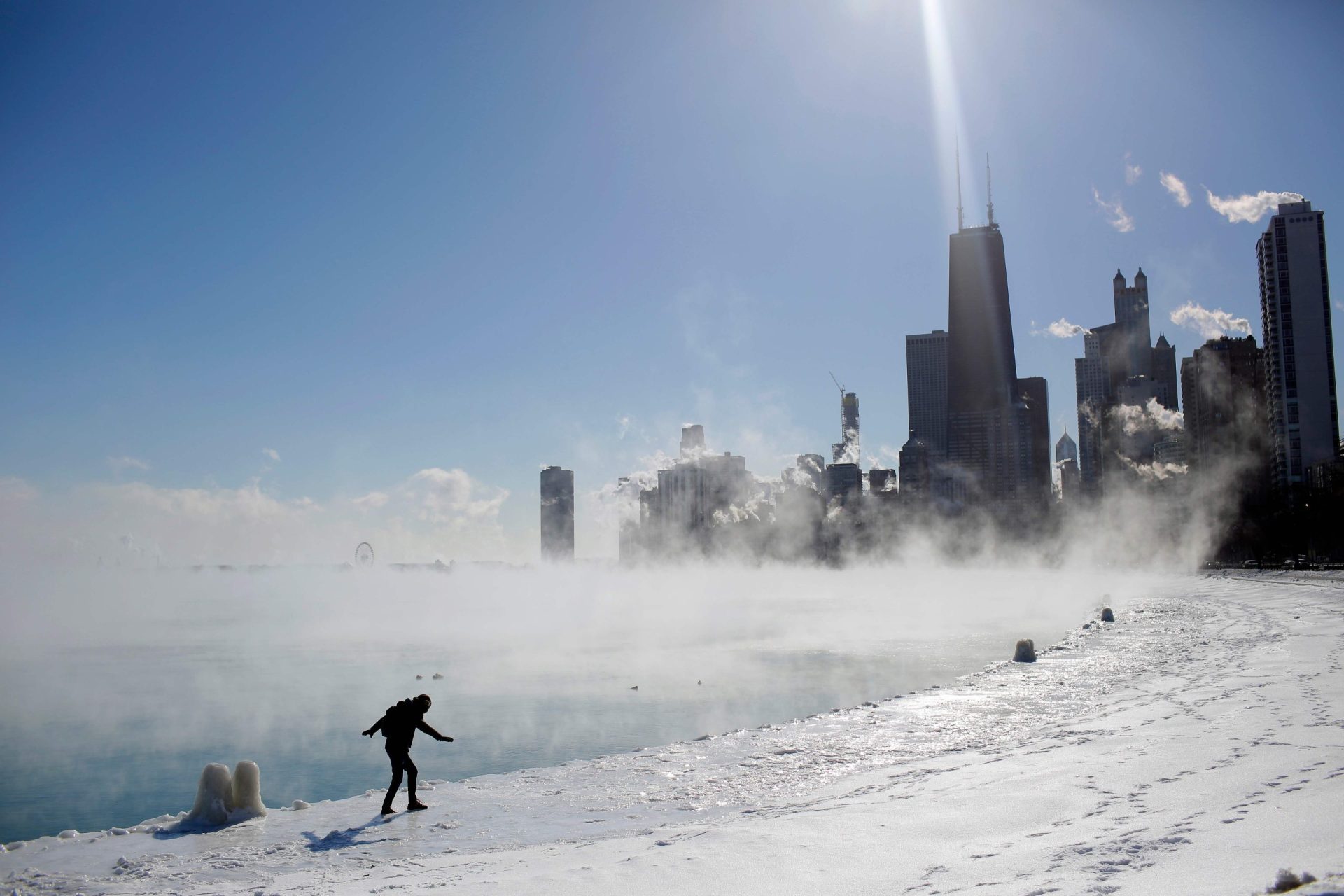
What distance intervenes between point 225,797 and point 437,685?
22.3 meters

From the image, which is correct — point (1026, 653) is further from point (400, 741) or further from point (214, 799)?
point (214, 799)

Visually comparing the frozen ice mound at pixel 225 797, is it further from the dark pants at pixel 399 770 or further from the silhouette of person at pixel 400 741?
the dark pants at pixel 399 770

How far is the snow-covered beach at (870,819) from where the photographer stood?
10.8 meters

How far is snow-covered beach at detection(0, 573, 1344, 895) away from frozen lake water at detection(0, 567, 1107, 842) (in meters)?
4.72

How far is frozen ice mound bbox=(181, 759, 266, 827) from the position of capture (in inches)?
633

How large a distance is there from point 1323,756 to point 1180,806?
3.94m

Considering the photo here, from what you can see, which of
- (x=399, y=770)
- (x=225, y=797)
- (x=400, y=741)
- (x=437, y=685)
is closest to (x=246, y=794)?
(x=225, y=797)

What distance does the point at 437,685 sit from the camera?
125 feet

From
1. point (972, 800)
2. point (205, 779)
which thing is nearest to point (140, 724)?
point (205, 779)

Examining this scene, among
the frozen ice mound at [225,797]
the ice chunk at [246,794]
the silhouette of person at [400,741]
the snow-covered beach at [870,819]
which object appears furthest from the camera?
the silhouette of person at [400,741]

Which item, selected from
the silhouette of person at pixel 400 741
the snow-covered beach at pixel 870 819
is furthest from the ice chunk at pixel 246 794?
the silhouette of person at pixel 400 741

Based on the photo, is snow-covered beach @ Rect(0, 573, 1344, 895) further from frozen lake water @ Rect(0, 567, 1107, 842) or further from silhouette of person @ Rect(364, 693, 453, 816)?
frozen lake water @ Rect(0, 567, 1107, 842)

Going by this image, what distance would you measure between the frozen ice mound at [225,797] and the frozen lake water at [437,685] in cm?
386

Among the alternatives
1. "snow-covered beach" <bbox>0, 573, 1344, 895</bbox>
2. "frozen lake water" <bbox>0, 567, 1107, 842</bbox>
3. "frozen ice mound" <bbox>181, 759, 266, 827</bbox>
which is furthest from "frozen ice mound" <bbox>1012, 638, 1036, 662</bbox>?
"frozen ice mound" <bbox>181, 759, 266, 827</bbox>
